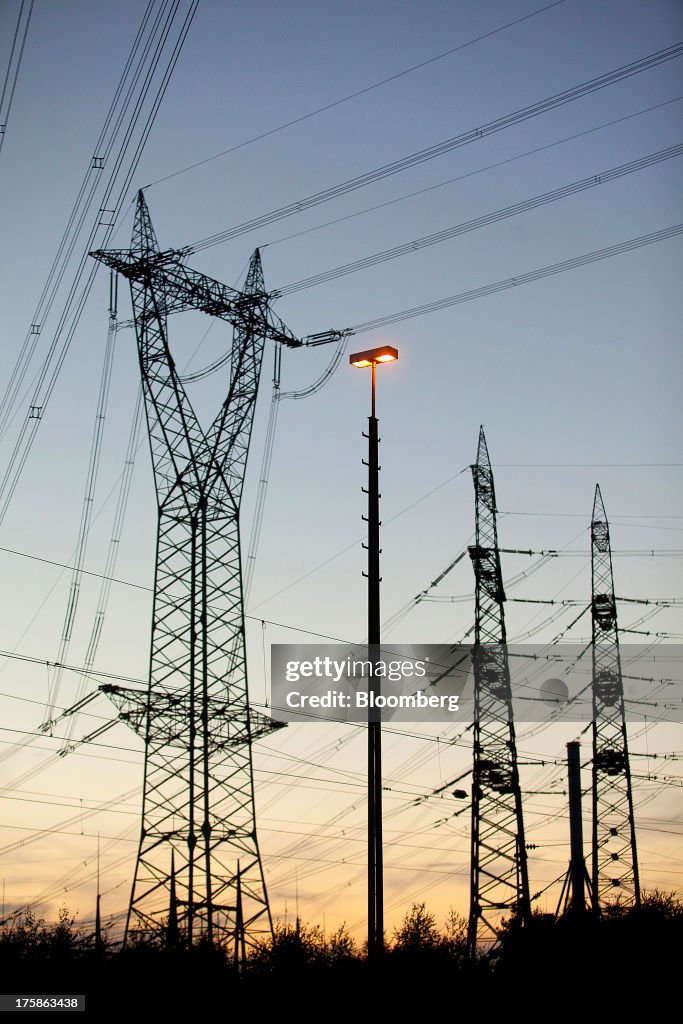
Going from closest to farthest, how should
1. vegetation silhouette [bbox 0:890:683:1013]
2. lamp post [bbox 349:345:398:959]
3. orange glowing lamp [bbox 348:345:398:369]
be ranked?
1. lamp post [bbox 349:345:398:959]
2. orange glowing lamp [bbox 348:345:398:369]
3. vegetation silhouette [bbox 0:890:683:1013]

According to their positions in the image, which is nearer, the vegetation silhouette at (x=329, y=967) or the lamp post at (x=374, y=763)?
the lamp post at (x=374, y=763)

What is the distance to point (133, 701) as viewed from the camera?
44000 millimetres

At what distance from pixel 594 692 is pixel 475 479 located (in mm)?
15281

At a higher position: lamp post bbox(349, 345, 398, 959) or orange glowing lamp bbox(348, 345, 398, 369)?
orange glowing lamp bbox(348, 345, 398, 369)

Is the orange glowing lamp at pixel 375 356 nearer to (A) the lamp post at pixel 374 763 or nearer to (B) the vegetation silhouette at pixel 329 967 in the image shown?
(A) the lamp post at pixel 374 763

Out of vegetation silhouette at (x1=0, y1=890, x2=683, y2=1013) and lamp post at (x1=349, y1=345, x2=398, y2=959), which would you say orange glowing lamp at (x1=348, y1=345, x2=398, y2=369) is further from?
vegetation silhouette at (x1=0, y1=890, x2=683, y2=1013)

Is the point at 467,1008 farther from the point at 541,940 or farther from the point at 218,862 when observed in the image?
the point at 218,862

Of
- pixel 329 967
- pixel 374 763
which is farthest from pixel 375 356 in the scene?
pixel 329 967

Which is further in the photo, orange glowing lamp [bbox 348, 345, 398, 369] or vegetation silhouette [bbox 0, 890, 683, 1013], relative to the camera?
vegetation silhouette [bbox 0, 890, 683, 1013]

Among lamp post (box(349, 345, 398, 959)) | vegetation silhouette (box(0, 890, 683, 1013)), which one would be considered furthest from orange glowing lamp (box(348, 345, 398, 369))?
vegetation silhouette (box(0, 890, 683, 1013))

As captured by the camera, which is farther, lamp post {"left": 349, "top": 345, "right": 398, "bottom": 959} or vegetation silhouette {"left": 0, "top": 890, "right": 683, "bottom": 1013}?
vegetation silhouette {"left": 0, "top": 890, "right": 683, "bottom": 1013}

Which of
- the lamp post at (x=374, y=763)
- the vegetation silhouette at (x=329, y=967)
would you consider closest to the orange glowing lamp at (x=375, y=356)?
the lamp post at (x=374, y=763)

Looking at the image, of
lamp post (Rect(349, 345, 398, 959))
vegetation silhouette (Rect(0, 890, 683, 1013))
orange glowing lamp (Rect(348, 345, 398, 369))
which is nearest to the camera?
lamp post (Rect(349, 345, 398, 959))

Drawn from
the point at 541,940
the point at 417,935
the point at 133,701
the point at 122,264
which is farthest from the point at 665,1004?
the point at 122,264
